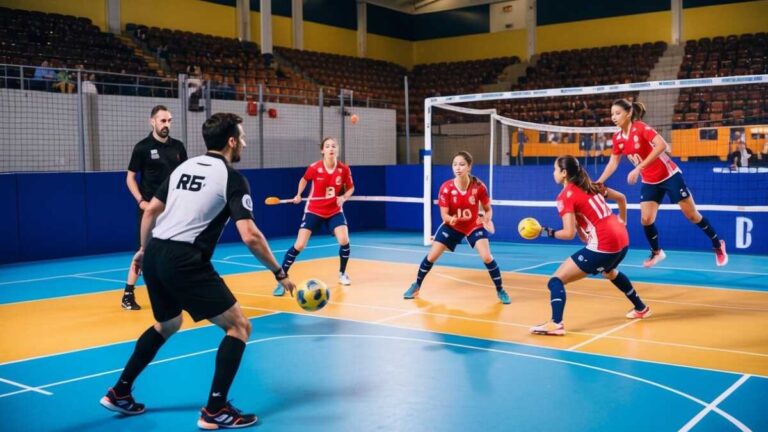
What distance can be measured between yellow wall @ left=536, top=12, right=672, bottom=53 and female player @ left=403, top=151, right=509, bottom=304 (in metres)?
22.0

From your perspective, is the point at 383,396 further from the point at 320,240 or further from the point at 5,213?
the point at 320,240

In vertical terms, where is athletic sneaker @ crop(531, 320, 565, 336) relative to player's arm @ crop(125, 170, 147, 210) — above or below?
below

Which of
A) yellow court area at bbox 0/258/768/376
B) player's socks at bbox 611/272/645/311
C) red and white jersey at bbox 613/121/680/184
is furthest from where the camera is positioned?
red and white jersey at bbox 613/121/680/184

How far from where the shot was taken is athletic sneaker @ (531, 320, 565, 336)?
24.3 feet

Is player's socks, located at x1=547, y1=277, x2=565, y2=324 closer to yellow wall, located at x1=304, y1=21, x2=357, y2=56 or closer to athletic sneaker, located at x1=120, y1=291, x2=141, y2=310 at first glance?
athletic sneaker, located at x1=120, y1=291, x2=141, y2=310

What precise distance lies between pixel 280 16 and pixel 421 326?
23.9 metres

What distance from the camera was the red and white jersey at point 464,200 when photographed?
9.15 meters

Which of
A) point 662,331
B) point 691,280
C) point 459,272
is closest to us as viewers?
point 662,331

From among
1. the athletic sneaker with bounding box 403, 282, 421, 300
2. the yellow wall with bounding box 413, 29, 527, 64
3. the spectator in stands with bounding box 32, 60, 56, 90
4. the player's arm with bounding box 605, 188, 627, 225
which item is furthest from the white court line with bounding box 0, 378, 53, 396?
the yellow wall with bounding box 413, 29, 527, 64

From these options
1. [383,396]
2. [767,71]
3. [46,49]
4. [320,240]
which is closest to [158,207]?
[383,396]

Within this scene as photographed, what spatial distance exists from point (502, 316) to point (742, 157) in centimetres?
818

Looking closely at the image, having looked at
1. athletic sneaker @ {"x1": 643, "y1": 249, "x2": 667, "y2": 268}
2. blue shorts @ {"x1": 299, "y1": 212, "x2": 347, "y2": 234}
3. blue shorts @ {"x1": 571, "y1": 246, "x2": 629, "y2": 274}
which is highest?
blue shorts @ {"x1": 299, "y1": 212, "x2": 347, "y2": 234}

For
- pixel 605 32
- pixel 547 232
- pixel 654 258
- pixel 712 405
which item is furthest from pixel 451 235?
pixel 605 32

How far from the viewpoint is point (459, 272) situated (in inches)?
472
